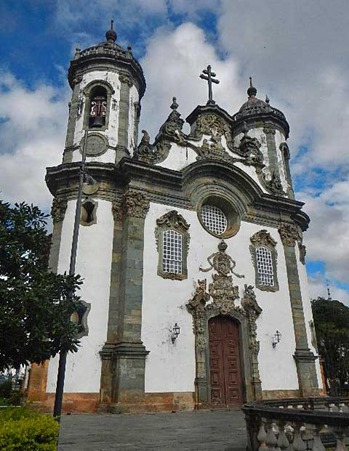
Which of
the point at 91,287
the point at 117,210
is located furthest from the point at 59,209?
the point at 91,287

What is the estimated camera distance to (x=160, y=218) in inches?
695

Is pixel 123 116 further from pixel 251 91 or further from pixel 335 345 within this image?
pixel 335 345

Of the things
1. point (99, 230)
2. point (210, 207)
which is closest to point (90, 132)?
point (99, 230)

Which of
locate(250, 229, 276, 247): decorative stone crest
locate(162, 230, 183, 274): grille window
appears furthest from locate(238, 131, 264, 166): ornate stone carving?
locate(162, 230, 183, 274): grille window

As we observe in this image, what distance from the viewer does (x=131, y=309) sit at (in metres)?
15.5

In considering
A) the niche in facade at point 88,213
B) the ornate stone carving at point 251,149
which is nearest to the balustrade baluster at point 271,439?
the niche in facade at point 88,213

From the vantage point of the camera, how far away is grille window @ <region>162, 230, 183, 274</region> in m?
17.2

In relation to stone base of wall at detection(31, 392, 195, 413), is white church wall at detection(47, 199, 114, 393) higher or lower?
higher

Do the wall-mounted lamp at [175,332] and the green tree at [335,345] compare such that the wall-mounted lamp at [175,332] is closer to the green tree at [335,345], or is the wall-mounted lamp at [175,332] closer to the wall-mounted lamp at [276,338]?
the wall-mounted lamp at [276,338]

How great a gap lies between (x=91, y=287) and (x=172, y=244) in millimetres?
3881

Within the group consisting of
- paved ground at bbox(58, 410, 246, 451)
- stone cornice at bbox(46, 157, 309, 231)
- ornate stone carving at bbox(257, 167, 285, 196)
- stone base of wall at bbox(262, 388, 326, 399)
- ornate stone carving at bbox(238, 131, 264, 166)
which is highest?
ornate stone carving at bbox(238, 131, 264, 166)

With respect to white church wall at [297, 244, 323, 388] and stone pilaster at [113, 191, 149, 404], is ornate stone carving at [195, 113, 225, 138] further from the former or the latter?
white church wall at [297, 244, 323, 388]

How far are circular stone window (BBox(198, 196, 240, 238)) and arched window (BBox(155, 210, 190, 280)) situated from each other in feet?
5.53

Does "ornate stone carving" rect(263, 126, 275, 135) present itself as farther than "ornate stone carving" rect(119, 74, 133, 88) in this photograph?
Yes
